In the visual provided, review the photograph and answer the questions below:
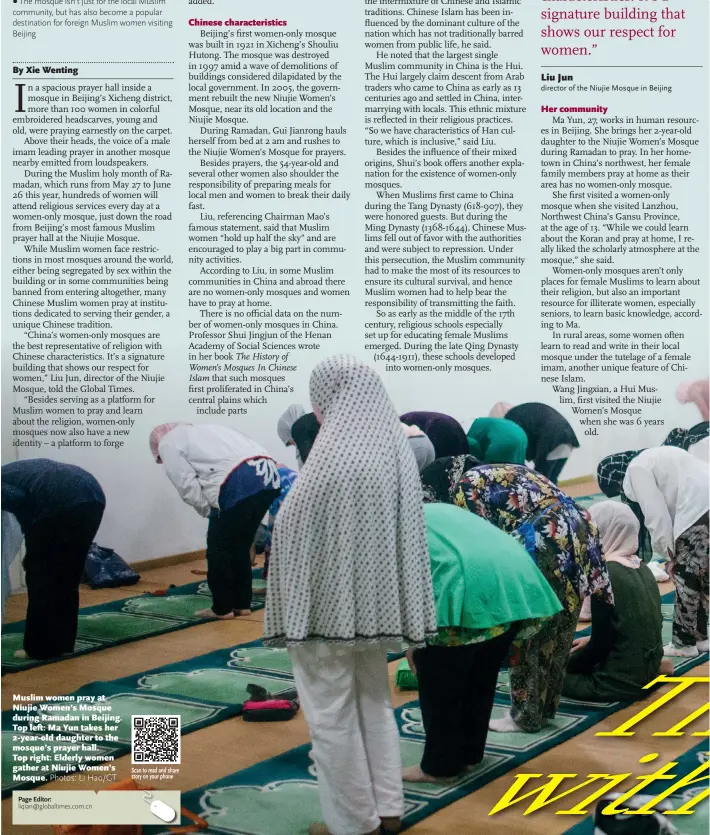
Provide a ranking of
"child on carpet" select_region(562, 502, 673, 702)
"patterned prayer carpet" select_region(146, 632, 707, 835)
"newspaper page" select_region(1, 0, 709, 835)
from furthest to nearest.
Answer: "child on carpet" select_region(562, 502, 673, 702) < "newspaper page" select_region(1, 0, 709, 835) < "patterned prayer carpet" select_region(146, 632, 707, 835)

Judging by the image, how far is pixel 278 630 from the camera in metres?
2.57

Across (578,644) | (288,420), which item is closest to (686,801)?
(578,644)

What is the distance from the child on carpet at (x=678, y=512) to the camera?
3445mm

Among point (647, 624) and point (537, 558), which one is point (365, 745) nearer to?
point (537, 558)

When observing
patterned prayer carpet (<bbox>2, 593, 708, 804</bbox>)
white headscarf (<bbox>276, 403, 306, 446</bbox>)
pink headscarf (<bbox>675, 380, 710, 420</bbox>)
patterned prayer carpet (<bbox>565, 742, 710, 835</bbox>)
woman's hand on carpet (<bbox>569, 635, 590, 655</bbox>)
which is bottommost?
patterned prayer carpet (<bbox>565, 742, 710, 835</bbox>)

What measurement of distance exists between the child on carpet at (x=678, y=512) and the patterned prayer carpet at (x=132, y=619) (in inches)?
49.1

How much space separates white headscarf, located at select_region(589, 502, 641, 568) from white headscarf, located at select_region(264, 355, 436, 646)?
1.26 metres

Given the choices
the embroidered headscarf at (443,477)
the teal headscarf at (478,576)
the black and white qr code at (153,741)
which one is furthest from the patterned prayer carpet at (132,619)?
the teal headscarf at (478,576)

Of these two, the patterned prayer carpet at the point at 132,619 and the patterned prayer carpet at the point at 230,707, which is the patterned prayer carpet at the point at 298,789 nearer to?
the patterned prayer carpet at the point at 230,707

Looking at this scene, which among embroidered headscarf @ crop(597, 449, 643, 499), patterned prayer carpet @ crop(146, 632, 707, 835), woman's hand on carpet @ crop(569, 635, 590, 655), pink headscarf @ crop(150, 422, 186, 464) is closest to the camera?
patterned prayer carpet @ crop(146, 632, 707, 835)

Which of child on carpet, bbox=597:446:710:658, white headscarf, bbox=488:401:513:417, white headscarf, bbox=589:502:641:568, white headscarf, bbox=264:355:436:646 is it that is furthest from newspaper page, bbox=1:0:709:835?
white headscarf, bbox=264:355:436:646

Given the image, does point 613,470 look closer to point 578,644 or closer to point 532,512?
point 532,512

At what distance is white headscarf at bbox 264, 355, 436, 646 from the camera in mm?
2516

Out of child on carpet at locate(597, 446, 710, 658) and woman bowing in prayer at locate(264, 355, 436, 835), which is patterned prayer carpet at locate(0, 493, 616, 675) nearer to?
child on carpet at locate(597, 446, 710, 658)
